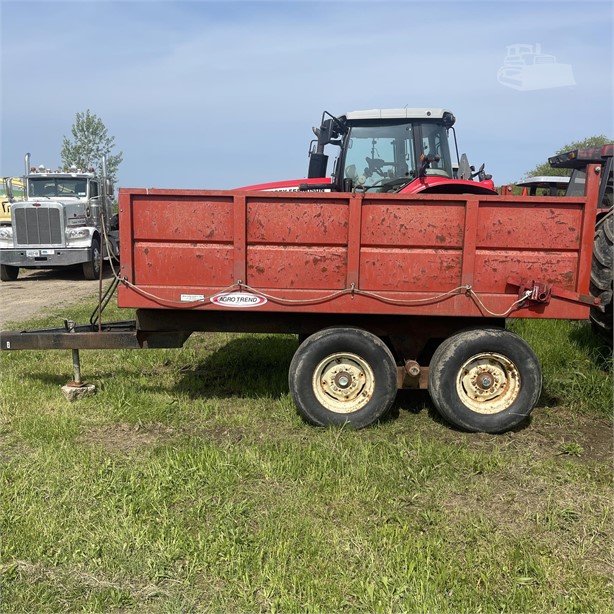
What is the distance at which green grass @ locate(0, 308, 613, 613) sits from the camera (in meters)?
2.55

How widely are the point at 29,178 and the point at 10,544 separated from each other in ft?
41.3

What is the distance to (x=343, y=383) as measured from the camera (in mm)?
4285

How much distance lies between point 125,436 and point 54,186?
11.3 meters

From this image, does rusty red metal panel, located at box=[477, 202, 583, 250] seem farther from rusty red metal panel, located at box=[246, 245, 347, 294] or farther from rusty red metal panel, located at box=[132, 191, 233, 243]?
rusty red metal panel, located at box=[132, 191, 233, 243]

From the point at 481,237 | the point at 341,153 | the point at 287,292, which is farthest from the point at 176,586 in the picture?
the point at 341,153

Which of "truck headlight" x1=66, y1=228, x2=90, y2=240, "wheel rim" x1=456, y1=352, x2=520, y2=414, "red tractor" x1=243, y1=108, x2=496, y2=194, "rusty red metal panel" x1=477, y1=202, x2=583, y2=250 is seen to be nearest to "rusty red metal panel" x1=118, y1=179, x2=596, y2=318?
"rusty red metal panel" x1=477, y1=202, x2=583, y2=250

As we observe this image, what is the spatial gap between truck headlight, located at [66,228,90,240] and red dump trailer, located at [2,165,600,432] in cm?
954

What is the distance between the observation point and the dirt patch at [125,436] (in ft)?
13.1

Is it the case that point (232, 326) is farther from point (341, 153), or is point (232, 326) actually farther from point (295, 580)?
point (341, 153)

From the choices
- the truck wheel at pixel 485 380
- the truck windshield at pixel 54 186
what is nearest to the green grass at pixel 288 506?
the truck wheel at pixel 485 380

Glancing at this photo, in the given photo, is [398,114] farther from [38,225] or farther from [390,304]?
[38,225]

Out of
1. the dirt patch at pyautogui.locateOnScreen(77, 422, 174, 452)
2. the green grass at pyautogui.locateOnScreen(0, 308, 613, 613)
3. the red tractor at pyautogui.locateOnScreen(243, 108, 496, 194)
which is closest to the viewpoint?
the green grass at pyautogui.locateOnScreen(0, 308, 613, 613)

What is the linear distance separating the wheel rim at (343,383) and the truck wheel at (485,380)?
0.48m

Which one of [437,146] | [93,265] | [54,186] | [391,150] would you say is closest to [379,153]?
[391,150]
